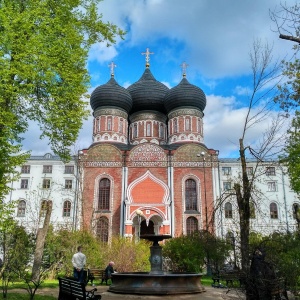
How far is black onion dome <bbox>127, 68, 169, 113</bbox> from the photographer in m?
36.9

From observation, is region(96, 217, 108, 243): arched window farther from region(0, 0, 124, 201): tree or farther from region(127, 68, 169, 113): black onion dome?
region(0, 0, 124, 201): tree

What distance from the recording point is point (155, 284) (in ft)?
33.8

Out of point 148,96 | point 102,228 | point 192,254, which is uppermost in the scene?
point 148,96

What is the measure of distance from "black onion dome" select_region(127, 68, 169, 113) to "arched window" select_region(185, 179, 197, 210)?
29.7 feet

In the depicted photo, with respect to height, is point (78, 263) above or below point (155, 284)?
above

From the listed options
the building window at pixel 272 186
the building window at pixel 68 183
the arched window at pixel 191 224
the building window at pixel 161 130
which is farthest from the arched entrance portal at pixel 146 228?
the building window at pixel 272 186

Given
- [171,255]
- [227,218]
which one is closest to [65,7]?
[171,255]

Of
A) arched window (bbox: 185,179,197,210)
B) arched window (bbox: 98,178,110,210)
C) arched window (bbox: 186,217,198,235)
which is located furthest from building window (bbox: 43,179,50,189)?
arched window (bbox: 186,217,198,235)

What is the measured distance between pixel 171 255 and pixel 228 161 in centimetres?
1931

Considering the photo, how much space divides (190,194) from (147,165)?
444 cm

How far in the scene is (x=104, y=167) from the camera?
31922 millimetres

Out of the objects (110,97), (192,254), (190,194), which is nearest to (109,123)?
(110,97)

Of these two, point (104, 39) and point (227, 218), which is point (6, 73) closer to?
point (104, 39)

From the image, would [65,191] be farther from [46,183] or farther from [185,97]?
[185,97]
